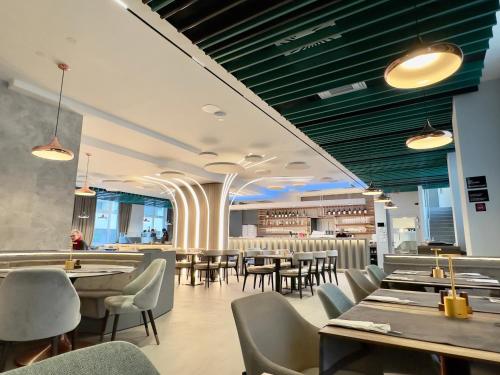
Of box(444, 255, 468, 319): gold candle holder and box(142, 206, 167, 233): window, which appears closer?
box(444, 255, 468, 319): gold candle holder

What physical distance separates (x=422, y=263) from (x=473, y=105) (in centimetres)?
252

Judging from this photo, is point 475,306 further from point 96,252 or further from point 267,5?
point 96,252

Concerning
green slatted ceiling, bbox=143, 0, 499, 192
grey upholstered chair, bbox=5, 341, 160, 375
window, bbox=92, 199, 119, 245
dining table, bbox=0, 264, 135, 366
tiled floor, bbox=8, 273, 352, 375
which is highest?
green slatted ceiling, bbox=143, 0, 499, 192

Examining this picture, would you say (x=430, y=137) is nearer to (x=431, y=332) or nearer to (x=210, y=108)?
(x=431, y=332)

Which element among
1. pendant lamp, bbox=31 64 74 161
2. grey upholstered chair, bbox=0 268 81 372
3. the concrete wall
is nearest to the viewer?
grey upholstered chair, bbox=0 268 81 372

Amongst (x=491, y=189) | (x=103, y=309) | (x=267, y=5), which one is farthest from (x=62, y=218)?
(x=491, y=189)

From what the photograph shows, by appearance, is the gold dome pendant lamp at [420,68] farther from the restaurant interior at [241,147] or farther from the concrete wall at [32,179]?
the concrete wall at [32,179]

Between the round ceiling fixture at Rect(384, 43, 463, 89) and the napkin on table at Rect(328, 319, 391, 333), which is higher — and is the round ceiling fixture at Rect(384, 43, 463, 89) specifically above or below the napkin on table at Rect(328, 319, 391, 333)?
above

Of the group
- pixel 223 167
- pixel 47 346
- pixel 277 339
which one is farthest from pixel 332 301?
pixel 223 167

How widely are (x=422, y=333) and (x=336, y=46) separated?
3122mm

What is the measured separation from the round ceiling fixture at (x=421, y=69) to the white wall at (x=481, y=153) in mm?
2763

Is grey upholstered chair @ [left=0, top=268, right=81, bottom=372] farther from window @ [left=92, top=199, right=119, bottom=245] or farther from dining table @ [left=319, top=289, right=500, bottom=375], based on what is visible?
window @ [left=92, top=199, right=119, bottom=245]

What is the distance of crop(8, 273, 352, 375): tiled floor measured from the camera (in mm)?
2850

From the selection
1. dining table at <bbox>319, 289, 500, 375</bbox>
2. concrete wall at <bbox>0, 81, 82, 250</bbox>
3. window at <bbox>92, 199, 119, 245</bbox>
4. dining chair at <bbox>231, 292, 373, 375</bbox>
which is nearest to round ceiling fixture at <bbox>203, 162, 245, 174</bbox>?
concrete wall at <bbox>0, 81, 82, 250</bbox>
